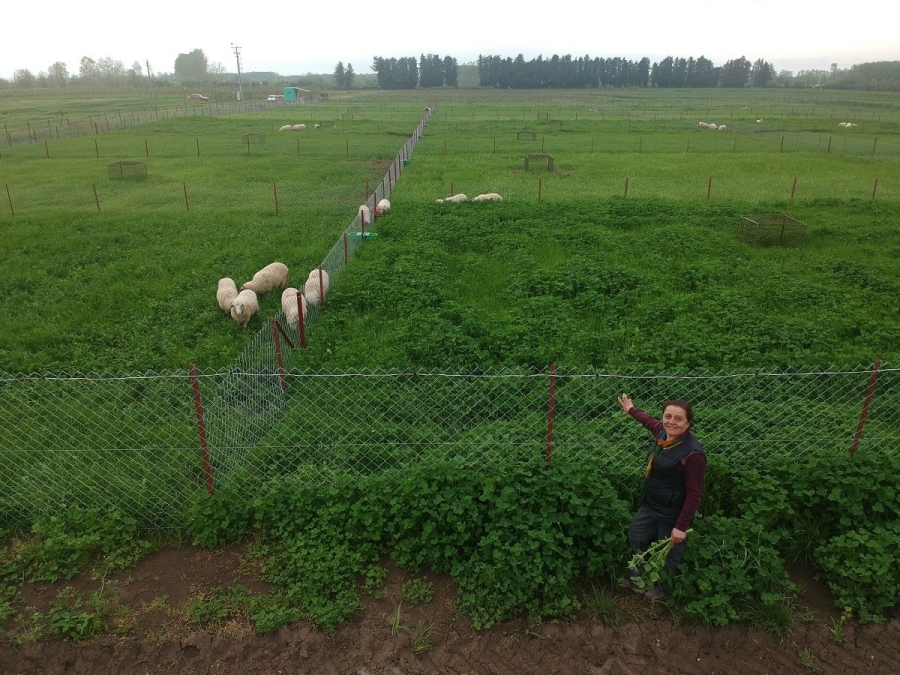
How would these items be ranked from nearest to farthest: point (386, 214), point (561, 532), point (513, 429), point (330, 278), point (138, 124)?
point (561, 532) < point (513, 429) < point (330, 278) < point (386, 214) < point (138, 124)

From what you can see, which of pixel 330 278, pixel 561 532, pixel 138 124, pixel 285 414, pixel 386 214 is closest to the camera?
pixel 561 532

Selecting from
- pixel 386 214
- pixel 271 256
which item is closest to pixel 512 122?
pixel 386 214

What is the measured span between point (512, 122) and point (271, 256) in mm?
38963

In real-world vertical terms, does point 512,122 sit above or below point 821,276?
above

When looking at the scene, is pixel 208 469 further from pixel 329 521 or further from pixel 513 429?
pixel 513 429

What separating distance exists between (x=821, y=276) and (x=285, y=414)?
11154 millimetres

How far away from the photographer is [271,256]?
47.5 ft

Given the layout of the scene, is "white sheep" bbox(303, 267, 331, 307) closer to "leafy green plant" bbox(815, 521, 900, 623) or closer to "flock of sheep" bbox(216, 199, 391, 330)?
"flock of sheep" bbox(216, 199, 391, 330)

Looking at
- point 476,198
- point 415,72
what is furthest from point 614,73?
point 476,198

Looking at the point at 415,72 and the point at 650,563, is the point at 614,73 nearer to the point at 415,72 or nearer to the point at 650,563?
the point at 415,72

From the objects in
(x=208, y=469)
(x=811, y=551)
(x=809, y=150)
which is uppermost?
(x=809, y=150)

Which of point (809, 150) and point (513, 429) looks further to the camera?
point (809, 150)

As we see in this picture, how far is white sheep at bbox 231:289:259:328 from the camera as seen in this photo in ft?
34.9

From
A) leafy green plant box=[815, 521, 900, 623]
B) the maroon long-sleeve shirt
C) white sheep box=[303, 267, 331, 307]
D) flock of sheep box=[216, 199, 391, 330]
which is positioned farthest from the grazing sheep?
leafy green plant box=[815, 521, 900, 623]
